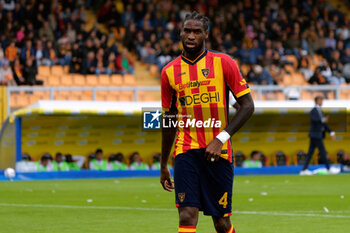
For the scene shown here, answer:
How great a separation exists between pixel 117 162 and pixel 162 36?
307 inches

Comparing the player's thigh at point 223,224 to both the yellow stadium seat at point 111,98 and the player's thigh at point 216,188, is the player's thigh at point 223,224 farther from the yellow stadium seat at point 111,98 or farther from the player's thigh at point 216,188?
the yellow stadium seat at point 111,98

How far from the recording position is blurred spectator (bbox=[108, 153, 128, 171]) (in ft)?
64.2

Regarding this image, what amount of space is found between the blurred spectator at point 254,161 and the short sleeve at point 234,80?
1512cm

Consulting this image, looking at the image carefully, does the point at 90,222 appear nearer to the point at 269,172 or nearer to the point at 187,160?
the point at 187,160

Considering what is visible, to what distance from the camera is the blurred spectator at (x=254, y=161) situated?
68.1ft

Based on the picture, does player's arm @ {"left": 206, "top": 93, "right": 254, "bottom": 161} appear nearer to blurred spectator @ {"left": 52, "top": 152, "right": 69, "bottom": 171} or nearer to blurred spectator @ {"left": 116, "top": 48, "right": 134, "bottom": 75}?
blurred spectator @ {"left": 52, "top": 152, "right": 69, "bottom": 171}

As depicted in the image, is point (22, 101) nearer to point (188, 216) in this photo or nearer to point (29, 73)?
point (29, 73)

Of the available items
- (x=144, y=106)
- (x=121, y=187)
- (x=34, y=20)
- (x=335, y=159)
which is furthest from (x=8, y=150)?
(x=335, y=159)

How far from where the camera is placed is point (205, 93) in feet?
18.9

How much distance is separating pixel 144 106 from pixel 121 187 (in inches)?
162

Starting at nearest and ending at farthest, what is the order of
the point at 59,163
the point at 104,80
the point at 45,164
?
the point at 45,164
the point at 59,163
the point at 104,80

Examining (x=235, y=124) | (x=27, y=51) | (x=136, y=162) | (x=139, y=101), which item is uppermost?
(x=27, y=51)

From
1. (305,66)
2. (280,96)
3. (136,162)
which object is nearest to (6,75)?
(136,162)

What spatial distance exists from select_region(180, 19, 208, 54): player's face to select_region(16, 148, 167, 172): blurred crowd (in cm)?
1301
